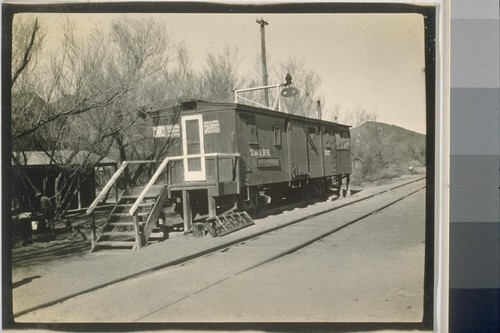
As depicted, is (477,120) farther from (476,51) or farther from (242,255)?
(242,255)

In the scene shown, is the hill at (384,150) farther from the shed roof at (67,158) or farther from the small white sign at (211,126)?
the shed roof at (67,158)

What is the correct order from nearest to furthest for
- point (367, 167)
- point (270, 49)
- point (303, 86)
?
1. point (270, 49)
2. point (303, 86)
3. point (367, 167)

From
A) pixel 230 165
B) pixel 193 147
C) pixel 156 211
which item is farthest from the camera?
pixel 230 165

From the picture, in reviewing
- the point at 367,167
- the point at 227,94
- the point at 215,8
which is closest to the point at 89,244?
the point at 227,94

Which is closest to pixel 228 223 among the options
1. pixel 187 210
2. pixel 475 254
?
pixel 187 210

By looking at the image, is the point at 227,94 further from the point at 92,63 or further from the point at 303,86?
the point at 92,63

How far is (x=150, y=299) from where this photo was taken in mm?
3746

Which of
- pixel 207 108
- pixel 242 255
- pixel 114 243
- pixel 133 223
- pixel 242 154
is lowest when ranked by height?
pixel 242 255

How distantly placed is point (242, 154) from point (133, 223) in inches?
56.9

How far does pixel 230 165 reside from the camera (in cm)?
498

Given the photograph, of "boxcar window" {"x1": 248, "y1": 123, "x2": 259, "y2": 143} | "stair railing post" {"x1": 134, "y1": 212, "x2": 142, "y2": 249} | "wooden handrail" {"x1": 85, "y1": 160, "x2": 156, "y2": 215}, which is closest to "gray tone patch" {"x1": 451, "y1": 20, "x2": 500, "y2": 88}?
"boxcar window" {"x1": 248, "y1": 123, "x2": 259, "y2": 143}

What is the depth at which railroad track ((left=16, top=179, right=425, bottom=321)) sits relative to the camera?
3.73 m

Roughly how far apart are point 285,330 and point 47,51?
10.4 ft

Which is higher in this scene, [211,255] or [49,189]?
[49,189]
